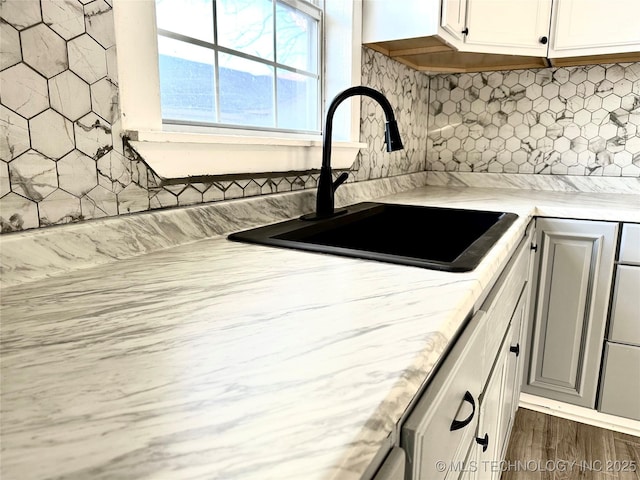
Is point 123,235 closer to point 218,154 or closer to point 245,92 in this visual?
point 218,154

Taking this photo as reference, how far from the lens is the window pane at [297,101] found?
58.2 inches

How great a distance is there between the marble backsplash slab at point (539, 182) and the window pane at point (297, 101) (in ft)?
3.53

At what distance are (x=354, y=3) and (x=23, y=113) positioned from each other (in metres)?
1.24

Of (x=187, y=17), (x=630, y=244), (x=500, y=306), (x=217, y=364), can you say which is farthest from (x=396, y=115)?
(x=217, y=364)

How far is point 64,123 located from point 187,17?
20.6 inches

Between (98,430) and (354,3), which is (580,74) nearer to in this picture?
(354,3)

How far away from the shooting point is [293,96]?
1.53 meters

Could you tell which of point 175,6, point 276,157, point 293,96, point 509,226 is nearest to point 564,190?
point 509,226

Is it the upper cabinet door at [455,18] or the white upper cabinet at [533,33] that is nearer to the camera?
the upper cabinet door at [455,18]

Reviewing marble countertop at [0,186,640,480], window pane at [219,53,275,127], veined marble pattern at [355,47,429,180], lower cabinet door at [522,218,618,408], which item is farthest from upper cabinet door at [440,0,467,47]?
marble countertop at [0,186,640,480]

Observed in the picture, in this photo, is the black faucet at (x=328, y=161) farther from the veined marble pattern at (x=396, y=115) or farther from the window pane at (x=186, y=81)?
the veined marble pattern at (x=396, y=115)

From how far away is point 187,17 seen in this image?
3.65 feet

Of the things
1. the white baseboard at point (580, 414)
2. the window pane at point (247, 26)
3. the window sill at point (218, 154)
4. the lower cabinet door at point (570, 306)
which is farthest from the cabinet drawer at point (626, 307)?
the window pane at point (247, 26)

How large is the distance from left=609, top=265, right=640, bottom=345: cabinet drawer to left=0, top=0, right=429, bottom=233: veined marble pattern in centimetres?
150
